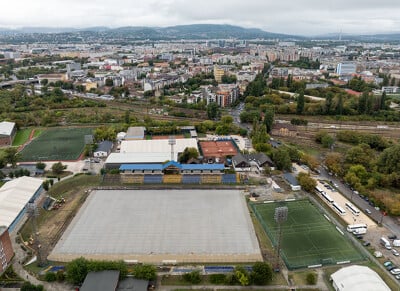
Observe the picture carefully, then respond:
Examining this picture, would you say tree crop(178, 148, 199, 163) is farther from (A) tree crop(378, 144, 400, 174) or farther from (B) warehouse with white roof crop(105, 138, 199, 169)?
(A) tree crop(378, 144, 400, 174)

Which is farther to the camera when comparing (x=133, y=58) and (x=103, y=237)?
(x=133, y=58)

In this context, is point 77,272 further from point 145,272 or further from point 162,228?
point 162,228

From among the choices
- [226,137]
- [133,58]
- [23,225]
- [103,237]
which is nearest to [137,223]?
[103,237]

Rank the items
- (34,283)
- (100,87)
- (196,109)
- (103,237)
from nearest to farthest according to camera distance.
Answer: (34,283), (103,237), (196,109), (100,87)

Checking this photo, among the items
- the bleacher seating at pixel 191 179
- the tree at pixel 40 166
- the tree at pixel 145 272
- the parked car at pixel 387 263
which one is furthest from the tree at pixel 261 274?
the tree at pixel 40 166

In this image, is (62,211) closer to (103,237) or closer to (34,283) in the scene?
(103,237)

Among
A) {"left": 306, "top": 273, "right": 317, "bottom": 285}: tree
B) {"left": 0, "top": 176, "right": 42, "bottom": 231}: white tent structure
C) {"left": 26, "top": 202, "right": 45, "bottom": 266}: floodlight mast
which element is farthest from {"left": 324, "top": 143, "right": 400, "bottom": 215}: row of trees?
{"left": 0, "top": 176, "right": 42, "bottom": 231}: white tent structure

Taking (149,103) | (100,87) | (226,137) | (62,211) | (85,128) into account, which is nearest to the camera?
(62,211)
